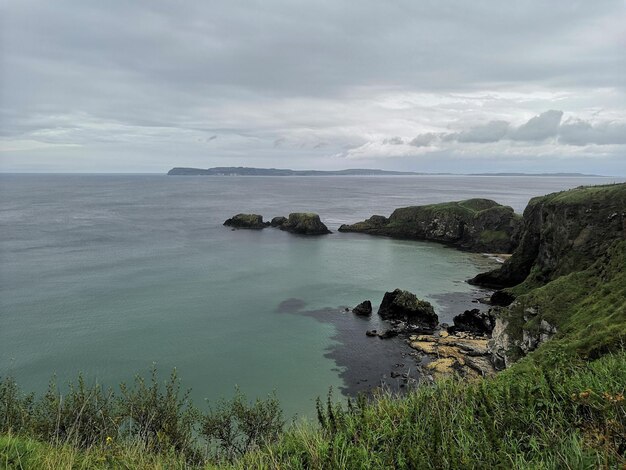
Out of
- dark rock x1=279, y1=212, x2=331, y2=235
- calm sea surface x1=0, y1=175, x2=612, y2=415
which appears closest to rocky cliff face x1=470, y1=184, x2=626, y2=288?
calm sea surface x1=0, y1=175, x2=612, y2=415

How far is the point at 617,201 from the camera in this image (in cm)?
5144

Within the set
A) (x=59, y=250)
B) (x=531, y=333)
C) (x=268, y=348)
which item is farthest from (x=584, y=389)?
(x=59, y=250)

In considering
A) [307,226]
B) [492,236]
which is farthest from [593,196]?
[307,226]

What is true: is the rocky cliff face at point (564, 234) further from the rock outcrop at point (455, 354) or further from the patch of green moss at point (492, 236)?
the patch of green moss at point (492, 236)

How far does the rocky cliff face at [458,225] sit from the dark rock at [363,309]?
52.6m

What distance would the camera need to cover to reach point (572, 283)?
138ft

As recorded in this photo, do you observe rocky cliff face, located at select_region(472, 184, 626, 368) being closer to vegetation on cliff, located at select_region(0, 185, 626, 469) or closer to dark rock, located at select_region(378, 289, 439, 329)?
vegetation on cliff, located at select_region(0, 185, 626, 469)

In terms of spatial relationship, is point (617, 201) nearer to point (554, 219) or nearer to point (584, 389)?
point (554, 219)

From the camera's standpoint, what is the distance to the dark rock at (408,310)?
54500 mm

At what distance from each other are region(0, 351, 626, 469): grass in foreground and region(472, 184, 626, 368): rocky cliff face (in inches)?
419

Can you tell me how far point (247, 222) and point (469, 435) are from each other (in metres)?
126

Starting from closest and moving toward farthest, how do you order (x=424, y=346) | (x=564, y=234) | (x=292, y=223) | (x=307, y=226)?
(x=424, y=346) → (x=564, y=234) → (x=307, y=226) → (x=292, y=223)

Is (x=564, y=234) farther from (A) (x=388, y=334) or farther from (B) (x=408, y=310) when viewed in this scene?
(A) (x=388, y=334)

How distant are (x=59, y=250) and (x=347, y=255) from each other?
67477mm
